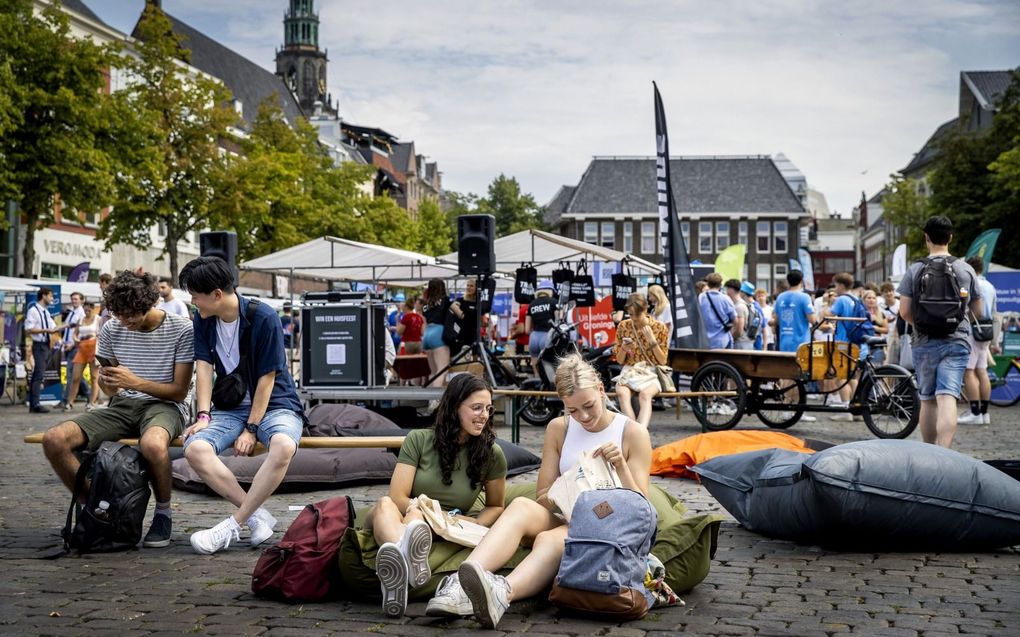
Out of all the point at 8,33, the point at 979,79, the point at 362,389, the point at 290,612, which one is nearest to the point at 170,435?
the point at 290,612

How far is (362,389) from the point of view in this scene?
15.8m

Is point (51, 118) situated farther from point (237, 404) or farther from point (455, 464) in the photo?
Answer: point (455, 464)

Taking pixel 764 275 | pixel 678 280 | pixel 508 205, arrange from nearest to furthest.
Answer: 1. pixel 678 280
2. pixel 508 205
3. pixel 764 275

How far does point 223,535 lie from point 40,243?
128ft

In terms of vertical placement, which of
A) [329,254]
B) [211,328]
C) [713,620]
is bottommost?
[713,620]

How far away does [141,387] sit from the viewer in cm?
724

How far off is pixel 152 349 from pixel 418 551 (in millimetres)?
2657

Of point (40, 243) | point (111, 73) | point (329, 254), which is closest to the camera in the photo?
point (329, 254)

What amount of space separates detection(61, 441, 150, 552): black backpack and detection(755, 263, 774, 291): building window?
8820cm

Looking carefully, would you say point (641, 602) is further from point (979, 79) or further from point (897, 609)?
point (979, 79)

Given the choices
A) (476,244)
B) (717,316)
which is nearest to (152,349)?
(476,244)

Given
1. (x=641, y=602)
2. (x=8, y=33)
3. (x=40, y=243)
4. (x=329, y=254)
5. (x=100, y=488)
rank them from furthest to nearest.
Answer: (x=40, y=243), (x=8, y=33), (x=329, y=254), (x=100, y=488), (x=641, y=602)

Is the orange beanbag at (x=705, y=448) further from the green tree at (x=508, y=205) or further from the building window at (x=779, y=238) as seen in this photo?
the building window at (x=779, y=238)

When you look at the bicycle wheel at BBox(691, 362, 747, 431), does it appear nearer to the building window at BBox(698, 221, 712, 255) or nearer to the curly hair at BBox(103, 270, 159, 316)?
the curly hair at BBox(103, 270, 159, 316)
